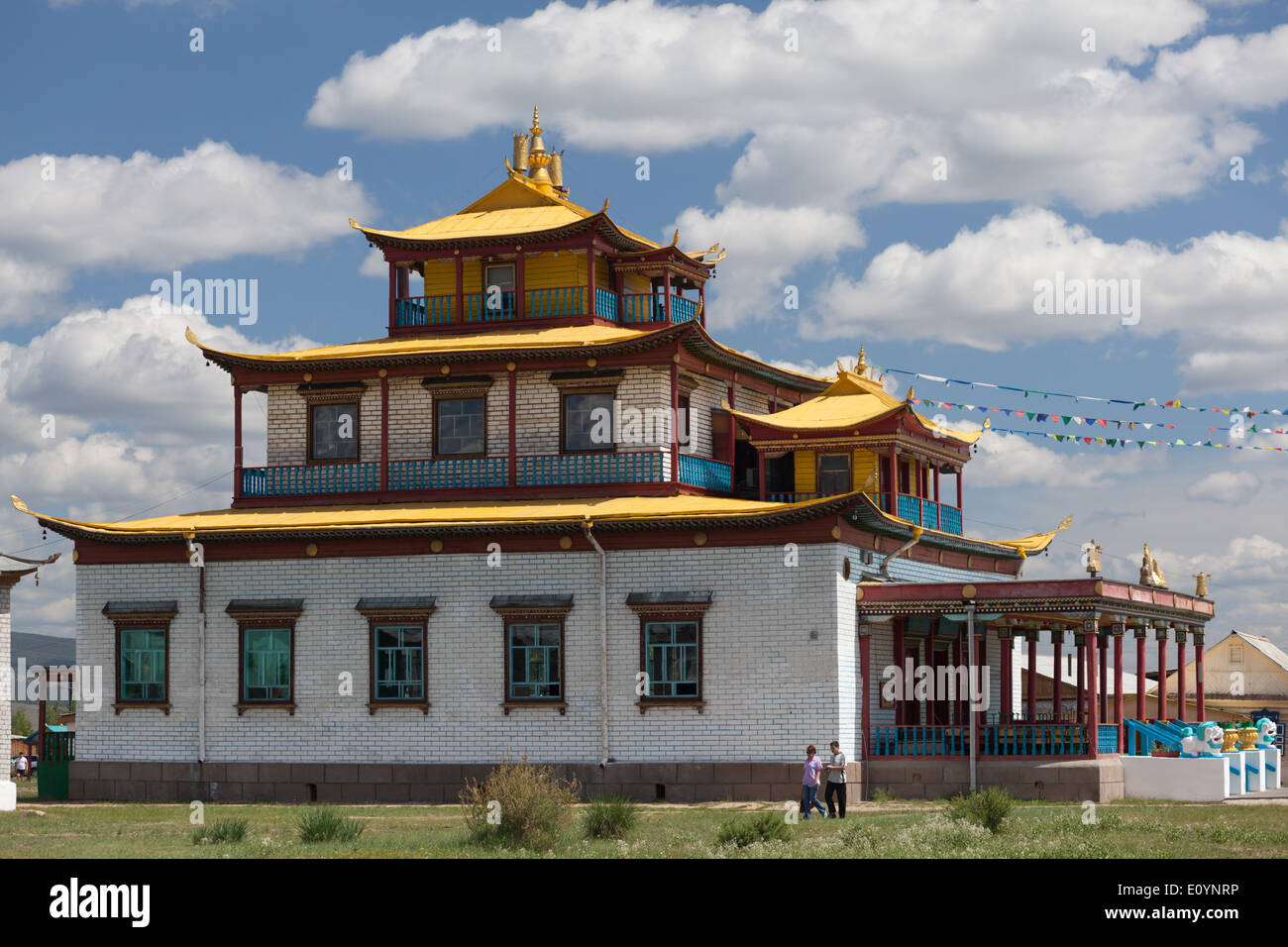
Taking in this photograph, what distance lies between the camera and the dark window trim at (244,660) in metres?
37.6

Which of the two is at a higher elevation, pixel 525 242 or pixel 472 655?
pixel 525 242

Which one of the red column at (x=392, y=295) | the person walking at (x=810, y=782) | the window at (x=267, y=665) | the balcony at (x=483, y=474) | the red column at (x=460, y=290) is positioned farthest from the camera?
the red column at (x=392, y=295)

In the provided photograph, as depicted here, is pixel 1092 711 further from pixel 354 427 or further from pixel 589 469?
pixel 354 427

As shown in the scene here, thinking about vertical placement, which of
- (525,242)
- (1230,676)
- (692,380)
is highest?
(525,242)

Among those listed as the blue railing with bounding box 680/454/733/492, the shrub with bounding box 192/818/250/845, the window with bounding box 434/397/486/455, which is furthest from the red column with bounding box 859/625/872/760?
the shrub with bounding box 192/818/250/845

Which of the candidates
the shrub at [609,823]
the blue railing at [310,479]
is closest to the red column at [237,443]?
the blue railing at [310,479]

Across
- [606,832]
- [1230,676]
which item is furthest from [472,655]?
[1230,676]

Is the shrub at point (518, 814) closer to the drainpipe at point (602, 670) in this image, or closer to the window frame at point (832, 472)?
the drainpipe at point (602, 670)

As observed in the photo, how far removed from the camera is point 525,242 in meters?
42.0

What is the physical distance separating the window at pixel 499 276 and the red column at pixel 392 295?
2163mm

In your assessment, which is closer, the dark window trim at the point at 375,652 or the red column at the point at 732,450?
the dark window trim at the point at 375,652

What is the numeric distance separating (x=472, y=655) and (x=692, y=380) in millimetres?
8042
